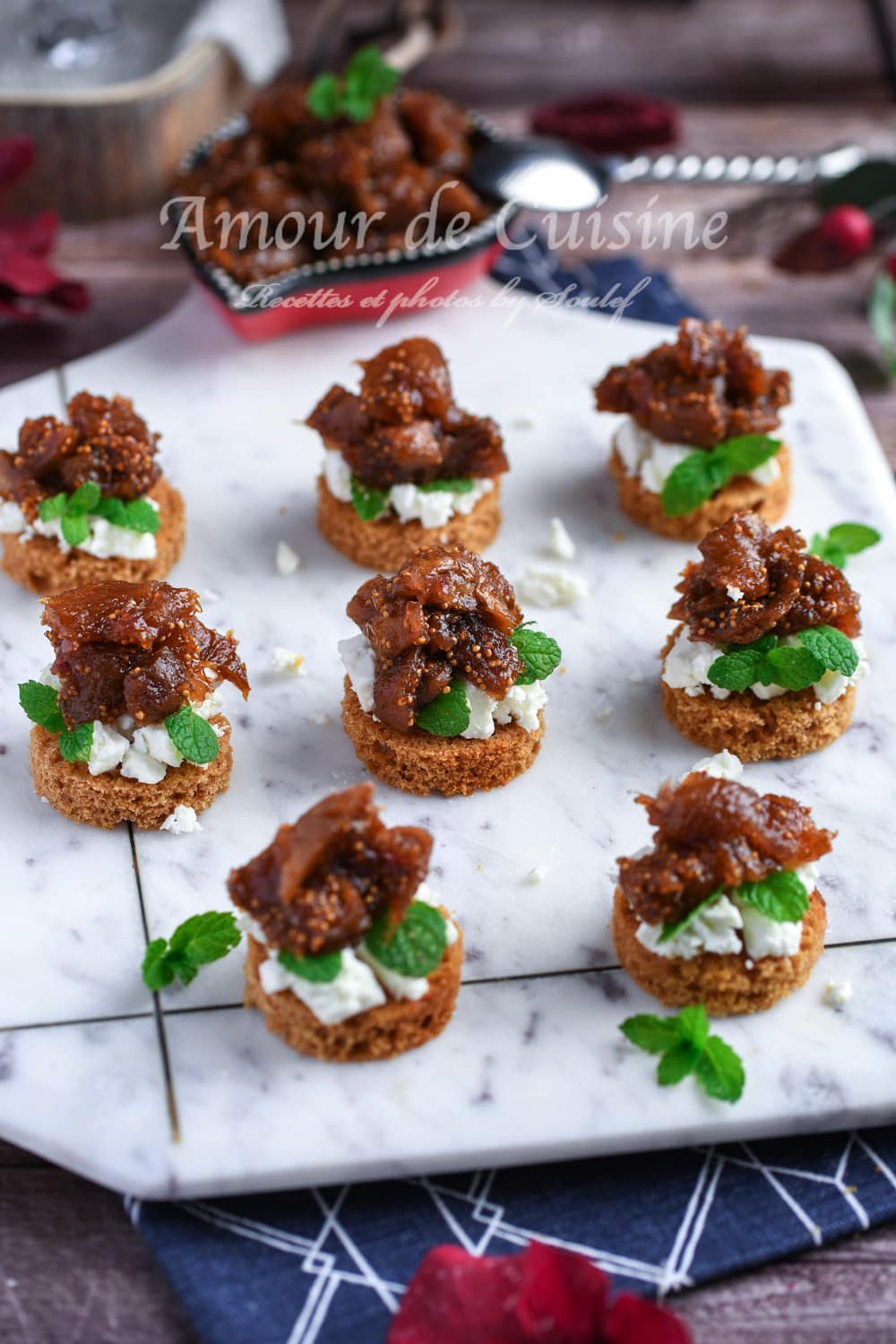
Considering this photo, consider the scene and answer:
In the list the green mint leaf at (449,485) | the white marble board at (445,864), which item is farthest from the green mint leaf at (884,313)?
the green mint leaf at (449,485)

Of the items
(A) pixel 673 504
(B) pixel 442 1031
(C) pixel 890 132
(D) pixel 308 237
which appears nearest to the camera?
(B) pixel 442 1031

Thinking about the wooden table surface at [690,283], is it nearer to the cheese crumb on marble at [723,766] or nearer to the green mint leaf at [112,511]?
the cheese crumb on marble at [723,766]

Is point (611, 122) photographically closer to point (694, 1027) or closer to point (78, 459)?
point (78, 459)

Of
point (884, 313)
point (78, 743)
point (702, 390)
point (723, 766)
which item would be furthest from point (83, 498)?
point (884, 313)

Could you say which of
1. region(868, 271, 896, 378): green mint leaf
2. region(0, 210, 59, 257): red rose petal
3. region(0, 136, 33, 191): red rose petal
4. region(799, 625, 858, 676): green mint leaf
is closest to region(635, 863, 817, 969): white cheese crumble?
region(799, 625, 858, 676): green mint leaf

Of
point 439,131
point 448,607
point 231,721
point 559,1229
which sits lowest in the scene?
point 559,1229

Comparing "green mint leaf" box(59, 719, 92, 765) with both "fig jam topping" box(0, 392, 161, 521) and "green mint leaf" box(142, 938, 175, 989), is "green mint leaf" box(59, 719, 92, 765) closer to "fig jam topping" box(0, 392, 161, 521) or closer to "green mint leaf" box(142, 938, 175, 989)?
"green mint leaf" box(142, 938, 175, 989)

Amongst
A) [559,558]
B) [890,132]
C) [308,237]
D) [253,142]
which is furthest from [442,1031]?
[890,132]

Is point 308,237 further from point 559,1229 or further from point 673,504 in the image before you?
point 559,1229
